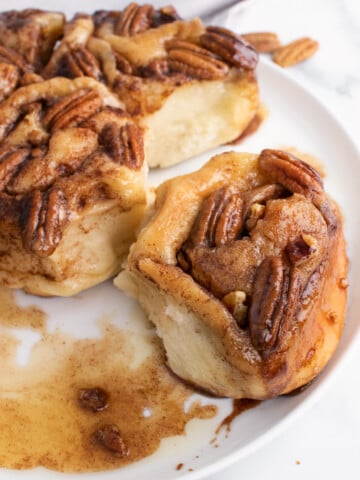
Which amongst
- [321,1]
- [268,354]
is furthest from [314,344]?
[321,1]

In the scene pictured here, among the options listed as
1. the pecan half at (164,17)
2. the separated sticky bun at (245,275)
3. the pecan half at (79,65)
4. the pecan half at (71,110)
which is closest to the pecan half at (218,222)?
the separated sticky bun at (245,275)

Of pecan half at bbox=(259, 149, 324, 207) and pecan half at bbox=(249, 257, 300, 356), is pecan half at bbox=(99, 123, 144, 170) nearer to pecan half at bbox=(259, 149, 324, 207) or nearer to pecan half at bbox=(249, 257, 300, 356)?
pecan half at bbox=(259, 149, 324, 207)

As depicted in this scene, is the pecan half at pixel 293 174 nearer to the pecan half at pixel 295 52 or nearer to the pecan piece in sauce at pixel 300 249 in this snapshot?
the pecan piece in sauce at pixel 300 249

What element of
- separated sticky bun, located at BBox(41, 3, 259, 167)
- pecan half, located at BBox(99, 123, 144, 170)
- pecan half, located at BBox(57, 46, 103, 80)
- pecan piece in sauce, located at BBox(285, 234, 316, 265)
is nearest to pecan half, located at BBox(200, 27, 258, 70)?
separated sticky bun, located at BBox(41, 3, 259, 167)

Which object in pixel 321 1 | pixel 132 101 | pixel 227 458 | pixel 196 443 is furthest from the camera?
pixel 321 1

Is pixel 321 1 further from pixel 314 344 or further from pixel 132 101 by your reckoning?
pixel 314 344

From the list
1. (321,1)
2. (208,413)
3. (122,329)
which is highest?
(321,1)

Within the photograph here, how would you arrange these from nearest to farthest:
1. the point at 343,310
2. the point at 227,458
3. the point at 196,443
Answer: the point at 227,458 → the point at 196,443 → the point at 343,310
